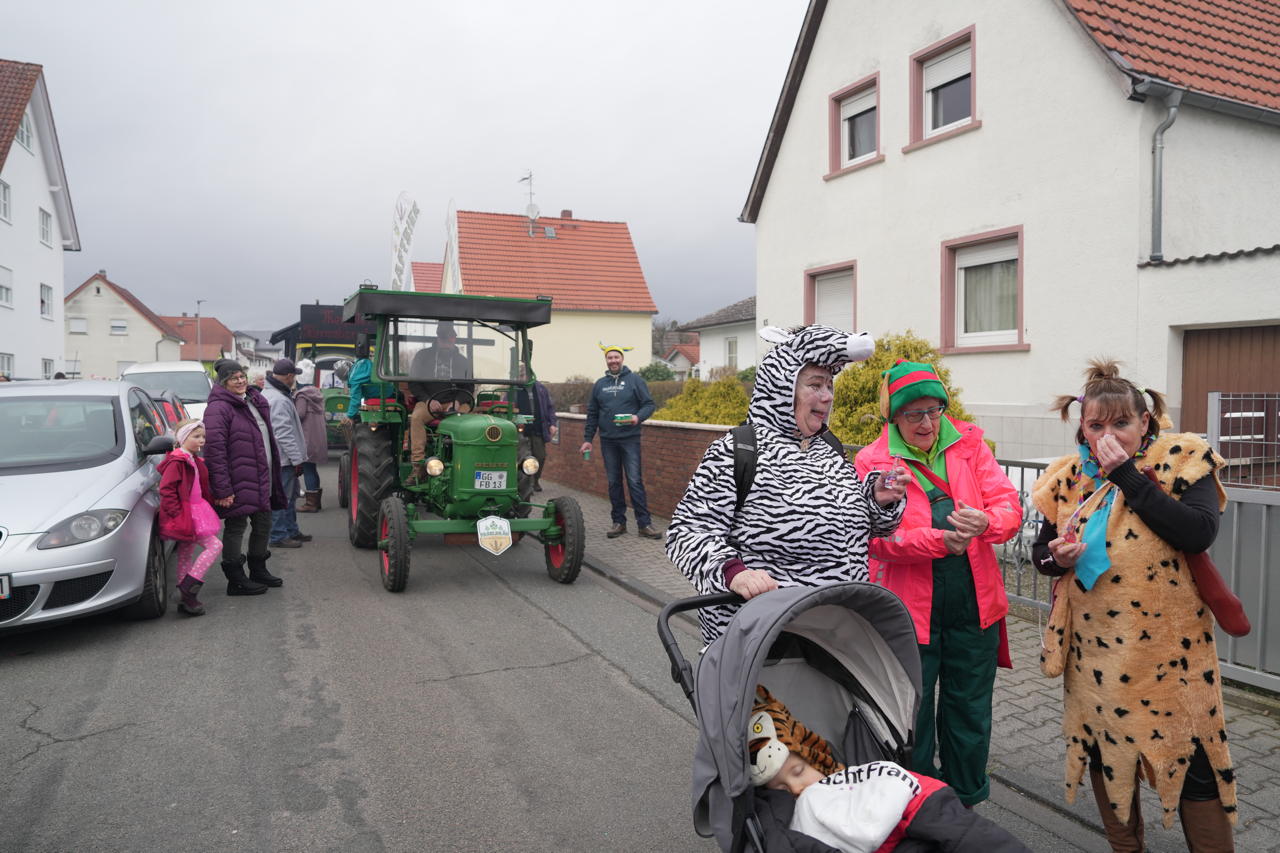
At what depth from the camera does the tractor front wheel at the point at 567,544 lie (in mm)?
7644

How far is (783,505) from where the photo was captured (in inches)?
117

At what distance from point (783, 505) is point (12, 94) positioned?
112 ft

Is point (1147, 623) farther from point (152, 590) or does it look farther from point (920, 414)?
point (152, 590)

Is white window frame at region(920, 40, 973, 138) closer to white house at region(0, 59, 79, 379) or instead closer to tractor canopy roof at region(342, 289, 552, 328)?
tractor canopy roof at region(342, 289, 552, 328)

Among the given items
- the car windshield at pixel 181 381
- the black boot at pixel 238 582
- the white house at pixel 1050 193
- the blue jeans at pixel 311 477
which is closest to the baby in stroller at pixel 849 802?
the black boot at pixel 238 582

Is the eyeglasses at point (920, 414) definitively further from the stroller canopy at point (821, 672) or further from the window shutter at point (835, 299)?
the window shutter at point (835, 299)

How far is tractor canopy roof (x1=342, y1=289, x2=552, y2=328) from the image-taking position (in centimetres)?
831

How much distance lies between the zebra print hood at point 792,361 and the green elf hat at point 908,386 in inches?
12.5

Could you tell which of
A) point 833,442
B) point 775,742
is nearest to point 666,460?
point 833,442

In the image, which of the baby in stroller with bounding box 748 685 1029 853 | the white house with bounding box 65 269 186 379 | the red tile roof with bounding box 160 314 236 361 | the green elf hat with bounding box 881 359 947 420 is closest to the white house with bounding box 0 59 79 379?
the green elf hat with bounding box 881 359 947 420

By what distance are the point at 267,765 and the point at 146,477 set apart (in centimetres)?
347

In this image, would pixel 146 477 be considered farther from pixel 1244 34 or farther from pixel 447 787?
pixel 1244 34

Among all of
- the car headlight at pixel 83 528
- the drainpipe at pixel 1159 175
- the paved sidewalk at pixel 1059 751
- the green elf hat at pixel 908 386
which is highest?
the drainpipe at pixel 1159 175

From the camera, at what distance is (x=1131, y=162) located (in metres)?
9.57
